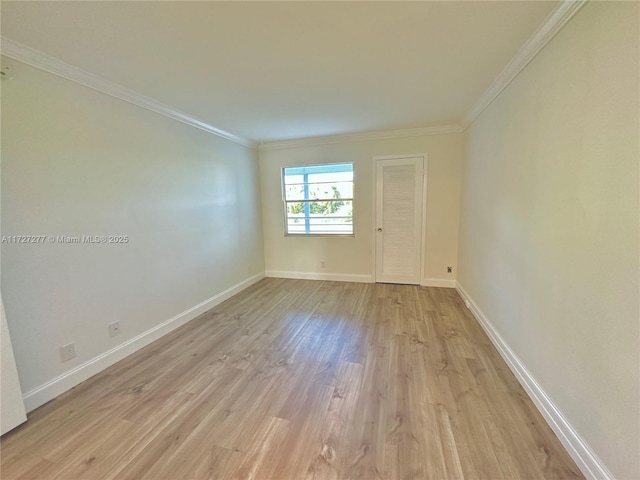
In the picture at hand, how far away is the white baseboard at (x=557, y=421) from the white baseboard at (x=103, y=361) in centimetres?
332

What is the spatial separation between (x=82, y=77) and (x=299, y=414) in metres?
3.00

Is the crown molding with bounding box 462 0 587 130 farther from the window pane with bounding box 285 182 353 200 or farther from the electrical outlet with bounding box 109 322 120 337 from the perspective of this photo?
the electrical outlet with bounding box 109 322 120 337

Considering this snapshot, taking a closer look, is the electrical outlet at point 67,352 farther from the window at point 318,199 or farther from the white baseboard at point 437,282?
the white baseboard at point 437,282

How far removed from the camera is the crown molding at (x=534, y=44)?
141 centimetres

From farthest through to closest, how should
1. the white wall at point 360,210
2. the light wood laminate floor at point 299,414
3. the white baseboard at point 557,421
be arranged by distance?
1. the white wall at point 360,210
2. the light wood laminate floor at point 299,414
3. the white baseboard at point 557,421

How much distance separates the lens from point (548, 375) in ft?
5.43

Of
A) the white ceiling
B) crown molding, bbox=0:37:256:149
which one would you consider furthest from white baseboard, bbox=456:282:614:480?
crown molding, bbox=0:37:256:149

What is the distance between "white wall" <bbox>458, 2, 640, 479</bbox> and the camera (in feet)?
3.62

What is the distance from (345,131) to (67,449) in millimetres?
4230

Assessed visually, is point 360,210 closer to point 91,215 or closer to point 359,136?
point 359,136

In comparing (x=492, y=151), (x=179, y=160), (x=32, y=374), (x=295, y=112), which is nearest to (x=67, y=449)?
(x=32, y=374)

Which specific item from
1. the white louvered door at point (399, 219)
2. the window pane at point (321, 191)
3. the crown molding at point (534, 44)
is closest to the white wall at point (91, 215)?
the window pane at point (321, 191)

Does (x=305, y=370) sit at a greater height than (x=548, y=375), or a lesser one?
lesser

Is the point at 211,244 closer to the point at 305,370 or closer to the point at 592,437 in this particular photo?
the point at 305,370
